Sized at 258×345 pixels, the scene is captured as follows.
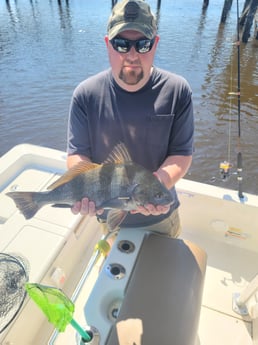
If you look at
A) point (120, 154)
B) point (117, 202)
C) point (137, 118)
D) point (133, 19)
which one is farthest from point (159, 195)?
point (133, 19)

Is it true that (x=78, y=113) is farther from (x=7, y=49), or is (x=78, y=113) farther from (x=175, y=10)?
(x=175, y=10)

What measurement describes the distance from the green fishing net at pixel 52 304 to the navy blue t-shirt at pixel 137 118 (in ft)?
4.29

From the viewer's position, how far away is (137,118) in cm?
242

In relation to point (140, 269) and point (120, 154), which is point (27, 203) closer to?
point (120, 154)

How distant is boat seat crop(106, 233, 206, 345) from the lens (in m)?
2.07

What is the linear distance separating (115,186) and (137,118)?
65 centimetres

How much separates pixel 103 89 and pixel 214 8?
37.3 metres

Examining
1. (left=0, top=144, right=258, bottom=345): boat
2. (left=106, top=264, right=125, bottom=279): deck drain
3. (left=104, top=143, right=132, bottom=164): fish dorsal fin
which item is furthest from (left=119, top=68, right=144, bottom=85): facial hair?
(left=106, top=264, right=125, bottom=279): deck drain

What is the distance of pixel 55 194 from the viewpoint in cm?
233

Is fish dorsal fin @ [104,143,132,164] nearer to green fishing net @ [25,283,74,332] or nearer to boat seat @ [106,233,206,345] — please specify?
boat seat @ [106,233,206,345]

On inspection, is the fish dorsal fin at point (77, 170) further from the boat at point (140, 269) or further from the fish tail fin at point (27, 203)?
the boat at point (140, 269)

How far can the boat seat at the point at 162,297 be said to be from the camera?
2070 mm

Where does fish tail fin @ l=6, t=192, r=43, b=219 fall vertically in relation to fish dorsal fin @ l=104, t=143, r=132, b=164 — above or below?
below

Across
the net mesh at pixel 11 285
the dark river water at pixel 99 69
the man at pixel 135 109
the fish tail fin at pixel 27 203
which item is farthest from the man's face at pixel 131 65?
the dark river water at pixel 99 69
